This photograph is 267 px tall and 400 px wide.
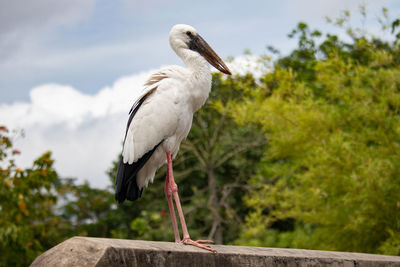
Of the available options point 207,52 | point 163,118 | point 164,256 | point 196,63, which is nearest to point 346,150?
point 207,52

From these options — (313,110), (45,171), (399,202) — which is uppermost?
(313,110)

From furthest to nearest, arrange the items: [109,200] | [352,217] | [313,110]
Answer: [109,200], [313,110], [352,217]

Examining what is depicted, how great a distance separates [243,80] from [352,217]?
14.1ft

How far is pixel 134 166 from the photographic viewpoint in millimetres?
4180

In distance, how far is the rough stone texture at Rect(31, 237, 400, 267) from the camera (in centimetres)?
241

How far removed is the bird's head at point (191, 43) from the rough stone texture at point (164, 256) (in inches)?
65.3

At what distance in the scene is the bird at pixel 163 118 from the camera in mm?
4102

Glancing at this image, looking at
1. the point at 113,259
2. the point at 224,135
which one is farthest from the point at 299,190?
the point at 224,135

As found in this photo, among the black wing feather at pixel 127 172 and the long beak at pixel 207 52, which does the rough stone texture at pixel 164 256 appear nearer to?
the black wing feather at pixel 127 172

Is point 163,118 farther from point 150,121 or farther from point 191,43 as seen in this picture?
point 191,43

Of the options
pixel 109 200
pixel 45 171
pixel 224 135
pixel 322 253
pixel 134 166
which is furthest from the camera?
pixel 109 200

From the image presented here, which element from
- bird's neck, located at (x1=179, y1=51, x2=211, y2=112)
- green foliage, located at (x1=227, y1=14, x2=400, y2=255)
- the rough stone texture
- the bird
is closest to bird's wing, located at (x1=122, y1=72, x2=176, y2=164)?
the bird

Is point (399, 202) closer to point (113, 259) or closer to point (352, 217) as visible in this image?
point (352, 217)

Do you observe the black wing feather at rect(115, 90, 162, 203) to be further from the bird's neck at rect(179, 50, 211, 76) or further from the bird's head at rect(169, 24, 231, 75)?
the bird's head at rect(169, 24, 231, 75)
